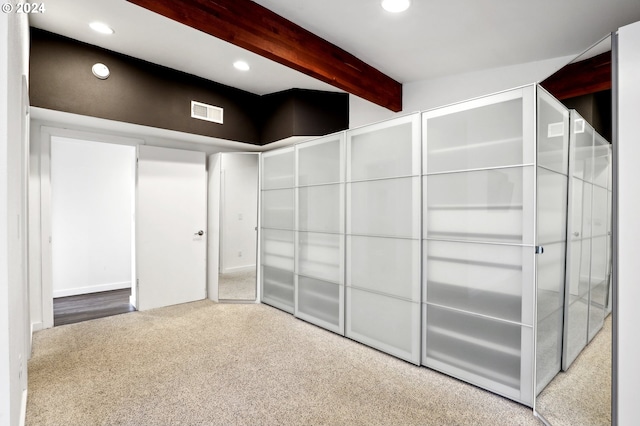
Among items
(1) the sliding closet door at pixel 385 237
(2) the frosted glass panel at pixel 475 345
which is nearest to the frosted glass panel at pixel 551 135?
(1) the sliding closet door at pixel 385 237

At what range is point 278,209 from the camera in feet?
14.2

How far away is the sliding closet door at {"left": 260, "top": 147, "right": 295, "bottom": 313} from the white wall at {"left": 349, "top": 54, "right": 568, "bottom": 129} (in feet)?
3.88

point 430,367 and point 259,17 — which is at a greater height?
point 259,17

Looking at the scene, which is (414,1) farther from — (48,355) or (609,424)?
(48,355)

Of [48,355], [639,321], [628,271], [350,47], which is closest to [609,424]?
[639,321]

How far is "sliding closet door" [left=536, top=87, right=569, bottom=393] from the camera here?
2.09m

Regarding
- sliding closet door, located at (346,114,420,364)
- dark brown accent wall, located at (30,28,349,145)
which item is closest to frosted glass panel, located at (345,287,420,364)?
sliding closet door, located at (346,114,420,364)

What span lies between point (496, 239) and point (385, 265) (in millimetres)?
1020

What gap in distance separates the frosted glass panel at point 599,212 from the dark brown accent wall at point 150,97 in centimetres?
286

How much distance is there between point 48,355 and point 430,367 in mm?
3441

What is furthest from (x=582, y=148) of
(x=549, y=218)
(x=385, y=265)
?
(x=385, y=265)

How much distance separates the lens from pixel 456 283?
250 centimetres

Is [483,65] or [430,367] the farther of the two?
[483,65]

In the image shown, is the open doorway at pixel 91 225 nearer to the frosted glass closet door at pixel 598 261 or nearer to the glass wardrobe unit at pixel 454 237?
the glass wardrobe unit at pixel 454 237
